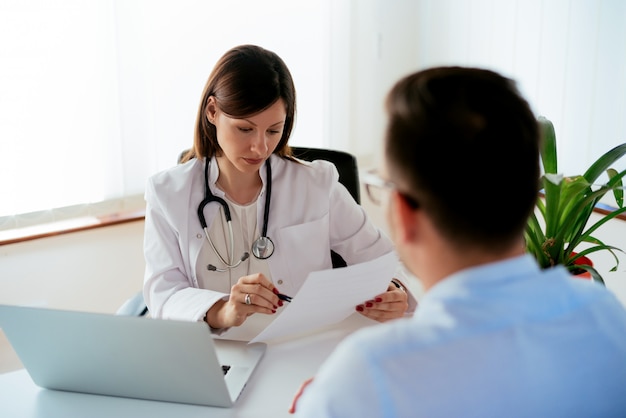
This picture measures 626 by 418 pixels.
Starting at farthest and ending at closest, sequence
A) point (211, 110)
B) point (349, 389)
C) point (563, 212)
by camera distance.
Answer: point (211, 110), point (563, 212), point (349, 389)

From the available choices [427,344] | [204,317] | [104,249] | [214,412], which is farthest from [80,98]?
[427,344]

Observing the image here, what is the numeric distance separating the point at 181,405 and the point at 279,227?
2.21ft

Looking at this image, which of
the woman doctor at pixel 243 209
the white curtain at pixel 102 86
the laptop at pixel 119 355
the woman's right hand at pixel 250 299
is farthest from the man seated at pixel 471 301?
the white curtain at pixel 102 86

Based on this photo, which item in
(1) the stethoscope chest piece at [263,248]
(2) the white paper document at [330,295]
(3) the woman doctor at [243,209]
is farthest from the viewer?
(1) the stethoscope chest piece at [263,248]

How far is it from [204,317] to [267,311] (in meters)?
0.18

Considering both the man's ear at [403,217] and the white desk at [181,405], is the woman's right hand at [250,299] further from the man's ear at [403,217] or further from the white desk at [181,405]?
the man's ear at [403,217]

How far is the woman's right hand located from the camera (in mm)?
1364

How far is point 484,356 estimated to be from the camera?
0.71 meters

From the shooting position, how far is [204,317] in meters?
1.49

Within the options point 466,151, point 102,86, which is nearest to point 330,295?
point 466,151

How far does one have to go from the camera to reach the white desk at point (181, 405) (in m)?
1.15

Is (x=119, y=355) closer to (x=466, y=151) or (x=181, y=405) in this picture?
(x=181, y=405)

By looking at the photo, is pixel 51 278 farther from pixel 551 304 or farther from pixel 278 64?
pixel 551 304

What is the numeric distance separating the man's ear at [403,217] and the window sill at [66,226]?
2101 mm
